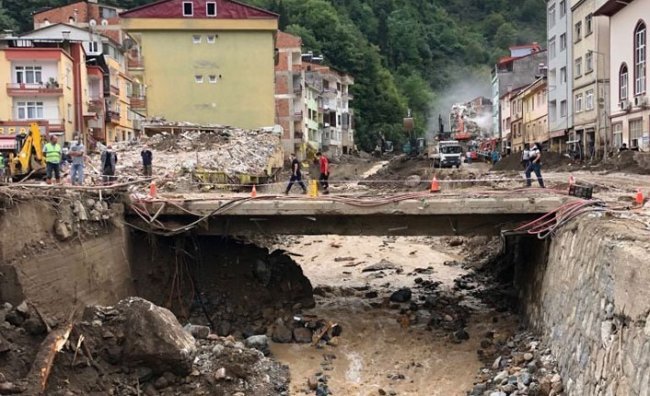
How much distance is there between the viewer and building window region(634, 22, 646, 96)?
34.3 meters

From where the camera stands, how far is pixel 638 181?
975 inches

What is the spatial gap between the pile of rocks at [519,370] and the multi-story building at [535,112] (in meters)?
43.4

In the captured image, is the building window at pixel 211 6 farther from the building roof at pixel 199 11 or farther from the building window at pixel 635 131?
the building window at pixel 635 131

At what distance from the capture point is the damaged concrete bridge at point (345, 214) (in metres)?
16.5

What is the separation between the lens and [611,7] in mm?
37406

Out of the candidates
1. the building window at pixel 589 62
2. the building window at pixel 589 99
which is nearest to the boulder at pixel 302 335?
the building window at pixel 589 99

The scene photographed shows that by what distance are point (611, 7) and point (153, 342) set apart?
3490cm

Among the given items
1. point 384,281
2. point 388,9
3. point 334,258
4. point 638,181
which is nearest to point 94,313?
point 384,281

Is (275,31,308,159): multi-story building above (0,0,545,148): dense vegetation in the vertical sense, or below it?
below

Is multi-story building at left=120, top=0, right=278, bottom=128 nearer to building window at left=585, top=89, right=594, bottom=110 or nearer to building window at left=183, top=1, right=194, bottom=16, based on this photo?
building window at left=183, top=1, right=194, bottom=16

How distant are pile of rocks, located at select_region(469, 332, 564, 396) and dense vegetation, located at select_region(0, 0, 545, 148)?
67707 mm

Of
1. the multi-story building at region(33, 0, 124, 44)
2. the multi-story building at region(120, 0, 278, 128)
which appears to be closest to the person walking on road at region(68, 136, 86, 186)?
the multi-story building at region(120, 0, 278, 128)

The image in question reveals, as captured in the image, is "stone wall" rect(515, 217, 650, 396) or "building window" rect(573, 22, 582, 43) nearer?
"stone wall" rect(515, 217, 650, 396)

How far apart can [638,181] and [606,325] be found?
17.4 meters
